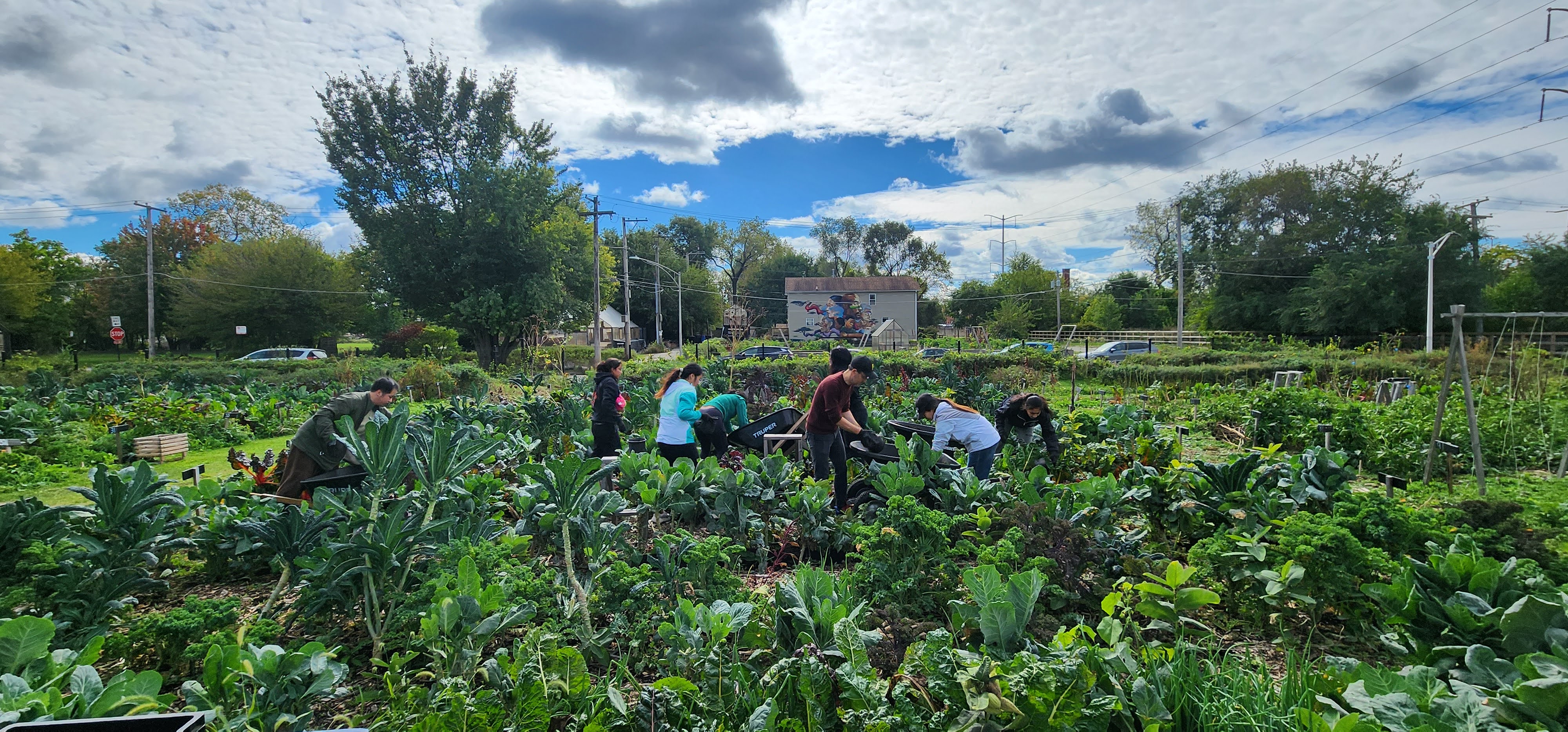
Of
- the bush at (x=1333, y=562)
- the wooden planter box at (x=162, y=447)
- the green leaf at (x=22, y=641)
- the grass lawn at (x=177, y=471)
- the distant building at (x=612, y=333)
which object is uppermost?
the distant building at (x=612, y=333)

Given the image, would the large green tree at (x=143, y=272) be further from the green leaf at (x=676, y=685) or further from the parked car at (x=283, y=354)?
the green leaf at (x=676, y=685)

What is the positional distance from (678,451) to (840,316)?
5005 cm

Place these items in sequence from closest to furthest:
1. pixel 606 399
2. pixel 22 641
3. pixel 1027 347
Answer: pixel 22 641
pixel 606 399
pixel 1027 347

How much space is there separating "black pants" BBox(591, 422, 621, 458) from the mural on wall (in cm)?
4853

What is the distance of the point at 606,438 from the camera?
695cm

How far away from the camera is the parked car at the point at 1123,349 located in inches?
1006

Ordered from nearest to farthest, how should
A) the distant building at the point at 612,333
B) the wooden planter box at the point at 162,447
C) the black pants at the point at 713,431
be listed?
the black pants at the point at 713,431 → the wooden planter box at the point at 162,447 → the distant building at the point at 612,333

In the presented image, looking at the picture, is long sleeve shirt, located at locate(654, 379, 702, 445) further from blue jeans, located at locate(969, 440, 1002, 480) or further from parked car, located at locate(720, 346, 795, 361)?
parked car, located at locate(720, 346, 795, 361)

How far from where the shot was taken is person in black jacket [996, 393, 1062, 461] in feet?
19.6

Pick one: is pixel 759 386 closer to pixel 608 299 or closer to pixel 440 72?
pixel 440 72

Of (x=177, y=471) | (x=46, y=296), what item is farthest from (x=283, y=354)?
(x=177, y=471)

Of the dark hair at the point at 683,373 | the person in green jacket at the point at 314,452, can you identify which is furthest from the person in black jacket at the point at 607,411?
the person in green jacket at the point at 314,452

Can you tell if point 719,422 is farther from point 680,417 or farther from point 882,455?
point 882,455

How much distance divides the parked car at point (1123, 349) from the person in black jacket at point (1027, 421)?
19.7 meters
